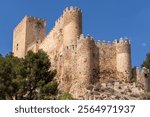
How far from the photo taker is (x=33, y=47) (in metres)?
41.4

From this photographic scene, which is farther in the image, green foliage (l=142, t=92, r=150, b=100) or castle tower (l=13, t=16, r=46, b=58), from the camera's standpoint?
castle tower (l=13, t=16, r=46, b=58)

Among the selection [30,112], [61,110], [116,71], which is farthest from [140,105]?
[116,71]

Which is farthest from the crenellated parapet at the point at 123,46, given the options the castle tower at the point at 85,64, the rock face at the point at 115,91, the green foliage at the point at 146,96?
the green foliage at the point at 146,96

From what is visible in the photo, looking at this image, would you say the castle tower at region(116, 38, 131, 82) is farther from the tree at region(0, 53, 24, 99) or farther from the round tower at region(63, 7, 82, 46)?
the tree at region(0, 53, 24, 99)

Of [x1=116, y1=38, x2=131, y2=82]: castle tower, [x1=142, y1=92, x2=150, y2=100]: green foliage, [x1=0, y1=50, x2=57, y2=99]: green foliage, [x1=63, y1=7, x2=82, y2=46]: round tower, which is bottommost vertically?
[x1=142, y1=92, x2=150, y2=100]: green foliage

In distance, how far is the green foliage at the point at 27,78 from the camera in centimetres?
2592

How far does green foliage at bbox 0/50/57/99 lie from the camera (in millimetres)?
25922

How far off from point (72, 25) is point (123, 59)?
507cm

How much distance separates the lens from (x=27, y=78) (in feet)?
87.5

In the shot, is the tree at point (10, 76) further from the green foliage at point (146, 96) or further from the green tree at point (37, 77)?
the green foliage at point (146, 96)

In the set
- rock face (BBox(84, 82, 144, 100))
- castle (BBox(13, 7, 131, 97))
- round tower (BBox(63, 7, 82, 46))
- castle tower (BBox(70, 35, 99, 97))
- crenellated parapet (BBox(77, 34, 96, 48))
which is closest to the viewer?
rock face (BBox(84, 82, 144, 100))

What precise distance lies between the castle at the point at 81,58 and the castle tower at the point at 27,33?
28.4 feet

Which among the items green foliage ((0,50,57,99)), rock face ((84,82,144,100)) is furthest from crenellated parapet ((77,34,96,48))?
green foliage ((0,50,57,99))

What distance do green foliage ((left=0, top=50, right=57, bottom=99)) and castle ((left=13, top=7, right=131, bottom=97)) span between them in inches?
128
